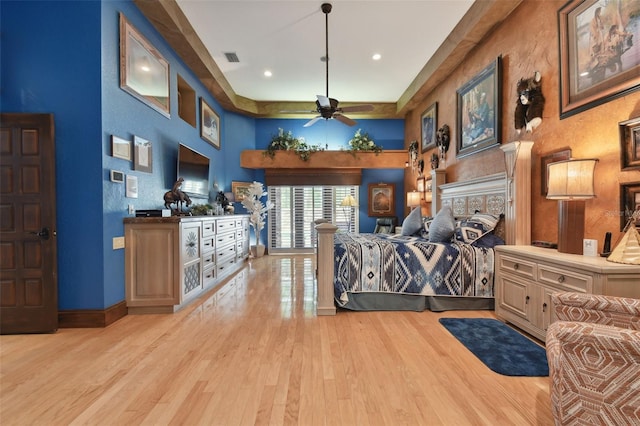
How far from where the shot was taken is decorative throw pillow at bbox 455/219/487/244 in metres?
3.40

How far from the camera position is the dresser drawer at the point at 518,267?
8.39 ft

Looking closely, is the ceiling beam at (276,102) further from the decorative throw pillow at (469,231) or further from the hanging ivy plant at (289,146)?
the decorative throw pillow at (469,231)

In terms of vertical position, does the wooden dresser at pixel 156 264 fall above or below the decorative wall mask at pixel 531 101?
below

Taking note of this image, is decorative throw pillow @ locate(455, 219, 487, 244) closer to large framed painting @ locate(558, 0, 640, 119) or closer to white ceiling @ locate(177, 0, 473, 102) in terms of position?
large framed painting @ locate(558, 0, 640, 119)

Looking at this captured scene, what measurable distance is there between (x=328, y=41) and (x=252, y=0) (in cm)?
136

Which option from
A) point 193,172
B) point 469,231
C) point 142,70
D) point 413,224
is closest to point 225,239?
point 193,172

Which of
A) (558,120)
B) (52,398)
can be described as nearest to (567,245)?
(558,120)

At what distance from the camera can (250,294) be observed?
156 inches

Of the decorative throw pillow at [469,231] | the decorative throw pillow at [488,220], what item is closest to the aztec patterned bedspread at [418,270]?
the decorative throw pillow at [469,231]

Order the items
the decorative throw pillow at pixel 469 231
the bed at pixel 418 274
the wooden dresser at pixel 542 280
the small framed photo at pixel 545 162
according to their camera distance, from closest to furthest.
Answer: the wooden dresser at pixel 542 280, the small framed photo at pixel 545 162, the bed at pixel 418 274, the decorative throw pillow at pixel 469 231

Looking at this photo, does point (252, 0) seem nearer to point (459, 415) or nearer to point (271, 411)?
point (271, 411)

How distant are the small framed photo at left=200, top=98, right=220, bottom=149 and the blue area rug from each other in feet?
17.1

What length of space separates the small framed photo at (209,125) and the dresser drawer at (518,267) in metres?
5.28

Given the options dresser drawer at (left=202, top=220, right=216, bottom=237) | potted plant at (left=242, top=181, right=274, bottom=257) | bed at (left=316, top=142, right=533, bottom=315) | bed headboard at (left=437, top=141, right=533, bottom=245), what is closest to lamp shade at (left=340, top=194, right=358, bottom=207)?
potted plant at (left=242, top=181, right=274, bottom=257)
